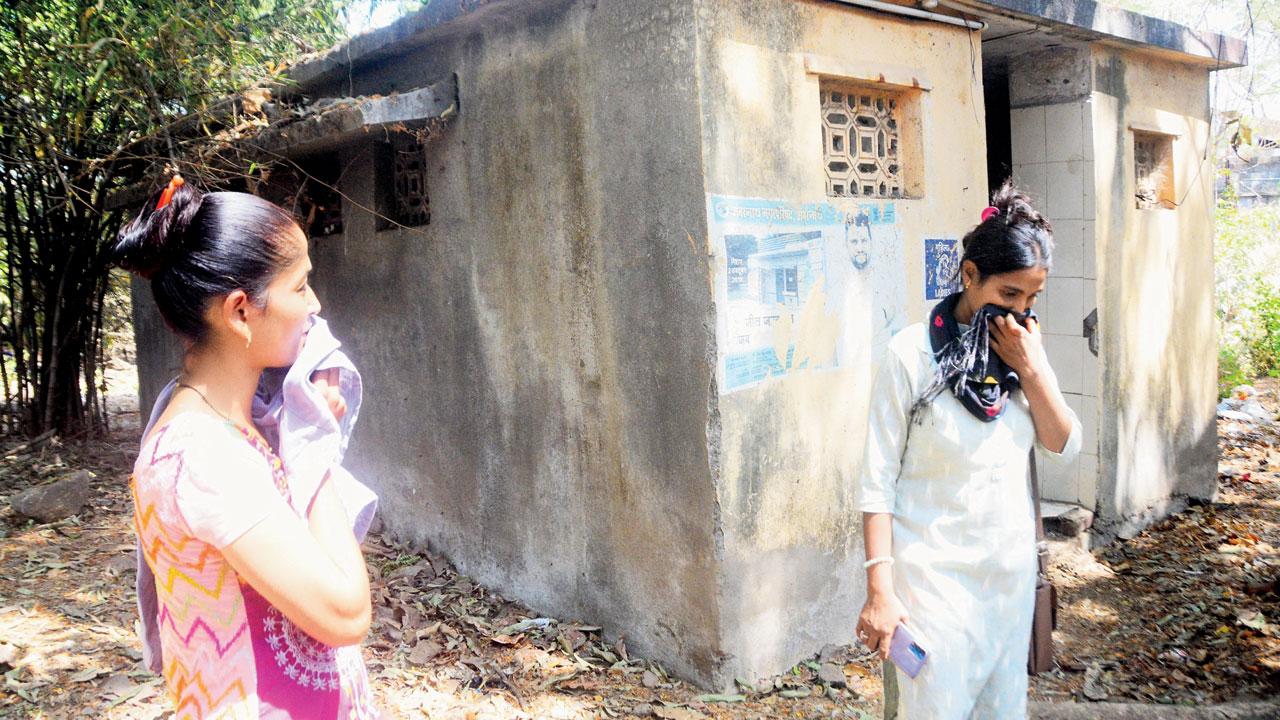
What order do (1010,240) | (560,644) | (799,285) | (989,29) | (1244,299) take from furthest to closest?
1. (1244,299)
2. (989,29)
3. (560,644)
4. (799,285)
5. (1010,240)

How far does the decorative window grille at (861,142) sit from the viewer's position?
4227 millimetres

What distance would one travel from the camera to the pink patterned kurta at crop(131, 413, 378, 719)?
1.34 m

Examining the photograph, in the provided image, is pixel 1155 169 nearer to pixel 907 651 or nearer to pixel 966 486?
pixel 966 486

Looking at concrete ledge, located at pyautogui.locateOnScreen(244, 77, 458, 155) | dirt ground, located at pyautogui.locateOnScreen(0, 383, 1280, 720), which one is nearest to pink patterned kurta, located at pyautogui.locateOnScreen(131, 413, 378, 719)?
dirt ground, located at pyautogui.locateOnScreen(0, 383, 1280, 720)

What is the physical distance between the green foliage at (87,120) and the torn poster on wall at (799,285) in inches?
125

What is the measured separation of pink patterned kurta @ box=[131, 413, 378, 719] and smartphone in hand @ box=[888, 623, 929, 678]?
1357mm

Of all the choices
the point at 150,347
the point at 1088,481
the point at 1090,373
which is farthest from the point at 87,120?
the point at 1088,481

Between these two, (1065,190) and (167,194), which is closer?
(167,194)

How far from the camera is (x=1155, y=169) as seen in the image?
631 centimetres

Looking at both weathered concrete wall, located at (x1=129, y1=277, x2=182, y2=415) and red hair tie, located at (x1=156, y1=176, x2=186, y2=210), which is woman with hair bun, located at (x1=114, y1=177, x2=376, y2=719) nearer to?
red hair tie, located at (x1=156, y1=176, x2=186, y2=210)

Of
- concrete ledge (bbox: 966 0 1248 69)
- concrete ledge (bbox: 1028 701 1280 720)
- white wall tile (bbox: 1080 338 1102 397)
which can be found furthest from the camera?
white wall tile (bbox: 1080 338 1102 397)

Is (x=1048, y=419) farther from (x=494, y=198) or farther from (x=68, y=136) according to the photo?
(x=68, y=136)

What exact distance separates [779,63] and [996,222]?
5.66 feet

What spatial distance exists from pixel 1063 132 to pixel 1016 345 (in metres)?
3.79
